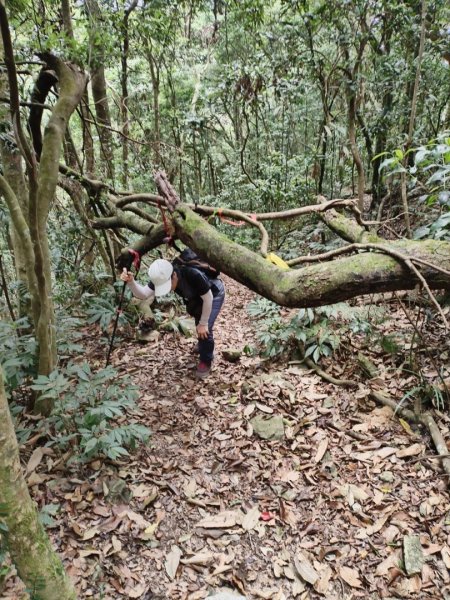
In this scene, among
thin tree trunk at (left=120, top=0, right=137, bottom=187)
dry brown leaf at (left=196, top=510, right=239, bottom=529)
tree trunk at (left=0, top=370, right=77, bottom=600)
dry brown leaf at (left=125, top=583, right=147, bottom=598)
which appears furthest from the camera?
thin tree trunk at (left=120, top=0, right=137, bottom=187)

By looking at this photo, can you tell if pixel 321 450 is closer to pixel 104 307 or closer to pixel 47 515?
pixel 47 515

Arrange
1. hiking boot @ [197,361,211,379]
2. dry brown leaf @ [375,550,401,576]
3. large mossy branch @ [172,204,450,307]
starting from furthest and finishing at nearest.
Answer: hiking boot @ [197,361,211,379] → dry brown leaf @ [375,550,401,576] → large mossy branch @ [172,204,450,307]

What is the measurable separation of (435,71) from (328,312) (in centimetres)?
570

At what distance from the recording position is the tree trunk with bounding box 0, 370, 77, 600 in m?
1.55

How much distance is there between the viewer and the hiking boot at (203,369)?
4.54 m

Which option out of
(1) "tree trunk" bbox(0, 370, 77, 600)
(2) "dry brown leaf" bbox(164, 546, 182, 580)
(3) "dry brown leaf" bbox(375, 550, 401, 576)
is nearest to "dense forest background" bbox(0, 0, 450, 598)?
(1) "tree trunk" bbox(0, 370, 77, 600)

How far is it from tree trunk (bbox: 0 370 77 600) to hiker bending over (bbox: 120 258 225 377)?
2.15 meters

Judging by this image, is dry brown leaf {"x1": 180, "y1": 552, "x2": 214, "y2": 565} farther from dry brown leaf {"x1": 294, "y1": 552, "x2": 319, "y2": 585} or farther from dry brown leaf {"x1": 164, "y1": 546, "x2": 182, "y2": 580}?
dry brown leaf {"x1": 294, "y1": 552, "x2": 319, "y2": 585}

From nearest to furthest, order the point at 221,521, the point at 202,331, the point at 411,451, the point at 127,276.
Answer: the point at 221,521 → the point at 411,451 → the point at 127,276 → the point at 202,331

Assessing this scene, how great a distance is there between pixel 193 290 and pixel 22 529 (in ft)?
9.13

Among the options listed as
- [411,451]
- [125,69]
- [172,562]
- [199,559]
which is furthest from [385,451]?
[125,69]

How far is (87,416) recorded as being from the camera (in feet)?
9.56

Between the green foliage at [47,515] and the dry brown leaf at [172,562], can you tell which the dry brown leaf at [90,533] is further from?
the dry brown leaf at [172,562]

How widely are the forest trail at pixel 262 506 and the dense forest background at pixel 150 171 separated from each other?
0.43m
